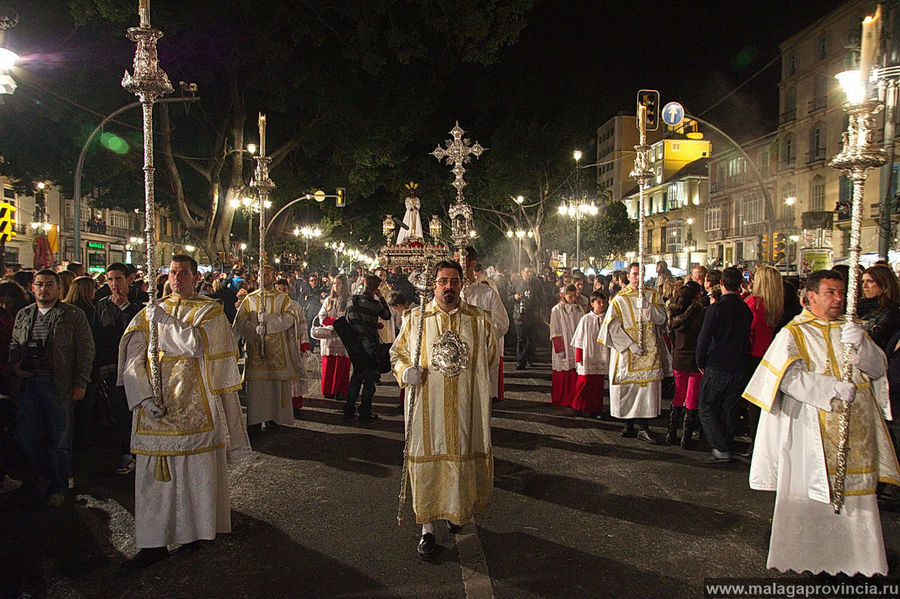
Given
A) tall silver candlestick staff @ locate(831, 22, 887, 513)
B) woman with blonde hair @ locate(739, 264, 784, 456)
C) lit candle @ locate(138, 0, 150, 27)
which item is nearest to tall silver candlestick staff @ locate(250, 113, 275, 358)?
lit candle @ locate(138, 0, 150, 27)

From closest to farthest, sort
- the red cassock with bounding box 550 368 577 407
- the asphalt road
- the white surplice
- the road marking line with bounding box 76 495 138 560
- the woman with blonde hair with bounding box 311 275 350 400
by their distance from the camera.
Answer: the asphalt road < the road marking line with bounding box 76 495 138 560 < the white surplice < the red cassock with bounding box 550 368 577 407 < the woman with blonde hair with bounding box 311 275 350 400

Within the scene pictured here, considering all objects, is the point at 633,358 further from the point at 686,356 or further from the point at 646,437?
the point at 646,437

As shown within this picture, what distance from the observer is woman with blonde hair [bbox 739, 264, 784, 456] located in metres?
7.32

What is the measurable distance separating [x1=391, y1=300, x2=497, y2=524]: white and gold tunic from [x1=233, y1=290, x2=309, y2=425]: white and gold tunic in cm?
393

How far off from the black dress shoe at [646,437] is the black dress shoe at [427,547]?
407cm

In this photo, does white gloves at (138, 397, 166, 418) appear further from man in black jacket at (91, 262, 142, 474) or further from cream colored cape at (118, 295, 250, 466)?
man in black jacket at (91, 262, 142, 474)

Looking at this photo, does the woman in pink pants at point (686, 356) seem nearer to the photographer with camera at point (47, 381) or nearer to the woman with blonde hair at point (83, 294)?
the photographer with camera at point (47, 381)

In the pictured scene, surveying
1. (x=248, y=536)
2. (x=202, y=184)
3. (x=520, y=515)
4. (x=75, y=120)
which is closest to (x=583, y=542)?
(x=520, y=515)

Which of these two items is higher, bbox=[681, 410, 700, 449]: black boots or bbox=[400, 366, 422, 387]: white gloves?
bbox=[400, 366, 422, 387]: white gloves

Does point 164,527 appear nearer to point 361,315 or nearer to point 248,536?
point 248,536

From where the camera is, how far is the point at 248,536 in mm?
5160

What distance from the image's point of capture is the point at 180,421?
4.75 meters

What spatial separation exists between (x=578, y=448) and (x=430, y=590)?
388 centimetres

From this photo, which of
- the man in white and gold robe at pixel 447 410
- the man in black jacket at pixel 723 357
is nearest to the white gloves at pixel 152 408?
the man in white and gold robe at pixel 447 410
